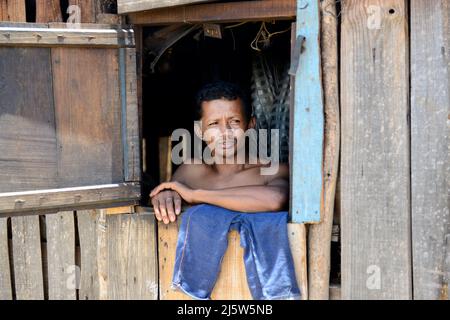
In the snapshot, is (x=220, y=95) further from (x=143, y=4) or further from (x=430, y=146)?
(x=430, y=146)

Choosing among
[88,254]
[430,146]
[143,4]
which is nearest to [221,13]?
[143,4]

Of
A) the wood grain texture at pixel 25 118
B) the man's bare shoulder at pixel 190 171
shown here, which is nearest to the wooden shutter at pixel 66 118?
the wood grain texture at pixel 25 118

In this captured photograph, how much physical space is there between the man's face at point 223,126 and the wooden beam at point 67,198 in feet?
1.83

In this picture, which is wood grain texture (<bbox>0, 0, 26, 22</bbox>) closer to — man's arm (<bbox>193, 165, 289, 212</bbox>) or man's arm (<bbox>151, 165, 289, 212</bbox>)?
man's arm (<bbox>151, 165, 289, 212</bbox>)

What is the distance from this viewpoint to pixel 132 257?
382 centimetres

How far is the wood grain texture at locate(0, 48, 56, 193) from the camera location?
3.74 m

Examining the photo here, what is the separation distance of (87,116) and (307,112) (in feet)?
4.13

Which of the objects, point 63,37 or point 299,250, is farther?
point 63,37

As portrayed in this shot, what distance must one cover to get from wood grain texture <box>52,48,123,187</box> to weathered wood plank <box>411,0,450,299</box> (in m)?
1.68

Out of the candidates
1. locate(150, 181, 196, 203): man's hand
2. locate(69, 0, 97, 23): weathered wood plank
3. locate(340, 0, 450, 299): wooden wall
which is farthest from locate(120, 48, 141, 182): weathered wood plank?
locate(340, 0, 450, 299): wooden wall

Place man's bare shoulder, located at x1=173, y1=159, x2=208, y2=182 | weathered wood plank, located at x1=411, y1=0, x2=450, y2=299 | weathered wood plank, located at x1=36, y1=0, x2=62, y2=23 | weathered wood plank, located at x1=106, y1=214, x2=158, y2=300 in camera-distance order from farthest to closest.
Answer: man's bare shoulder, located at x1=173, y1=159, x2=208, y2=182 < weathered wood plank, located at x1=36, y1=0, x2=62, y2=23 < weathered wood plank, located at x1=106, y1=214, x2=158, y2=300 < weathered wood plank, located at x1=411, y1=0, x2=450, y2=299

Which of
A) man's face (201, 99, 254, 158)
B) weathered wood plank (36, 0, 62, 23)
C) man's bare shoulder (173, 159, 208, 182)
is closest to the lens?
weathered wood plank (36, 0, 62, 23)

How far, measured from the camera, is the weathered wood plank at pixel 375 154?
3.55 meters
